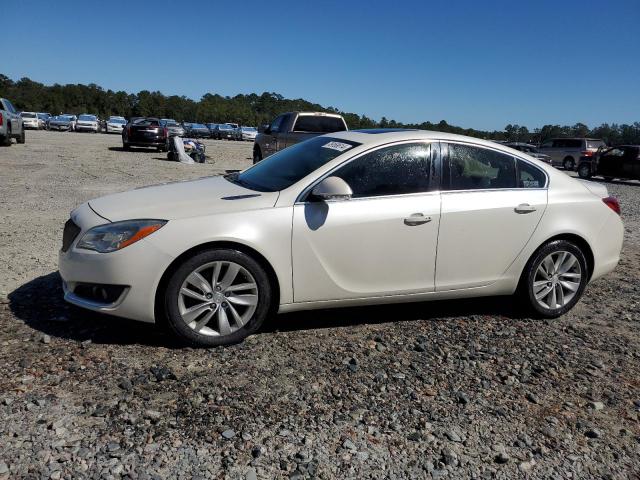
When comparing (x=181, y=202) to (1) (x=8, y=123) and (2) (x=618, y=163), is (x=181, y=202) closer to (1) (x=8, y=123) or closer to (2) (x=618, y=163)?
(1) (x=8, y=123)

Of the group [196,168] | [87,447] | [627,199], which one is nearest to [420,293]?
[87,447]

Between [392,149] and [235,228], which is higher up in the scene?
[392,149]

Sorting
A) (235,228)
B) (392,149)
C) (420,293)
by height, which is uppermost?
(392,149)

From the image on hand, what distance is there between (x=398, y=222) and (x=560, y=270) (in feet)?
5.39

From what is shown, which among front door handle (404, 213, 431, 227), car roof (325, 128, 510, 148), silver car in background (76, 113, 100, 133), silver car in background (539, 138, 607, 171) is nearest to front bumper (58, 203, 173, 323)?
front door handle (404, 213, 431, 227)

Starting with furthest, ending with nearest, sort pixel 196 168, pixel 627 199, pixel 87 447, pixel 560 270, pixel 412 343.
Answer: pixel 196 168
pixel 627 199
pixel 560 270
pixel 412 343
pixel 87 447

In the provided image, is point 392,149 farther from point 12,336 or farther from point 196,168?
point 196,168

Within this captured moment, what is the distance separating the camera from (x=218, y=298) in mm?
3861

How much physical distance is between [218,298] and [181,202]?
748 mm

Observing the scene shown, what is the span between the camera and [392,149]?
4395mm

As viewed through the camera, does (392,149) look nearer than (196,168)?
Yes

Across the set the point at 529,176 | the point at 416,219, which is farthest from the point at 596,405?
the point at 529,176

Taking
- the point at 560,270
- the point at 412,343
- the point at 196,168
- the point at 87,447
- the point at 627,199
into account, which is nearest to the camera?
the point at 87,447

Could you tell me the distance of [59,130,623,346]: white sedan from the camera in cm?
377
